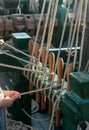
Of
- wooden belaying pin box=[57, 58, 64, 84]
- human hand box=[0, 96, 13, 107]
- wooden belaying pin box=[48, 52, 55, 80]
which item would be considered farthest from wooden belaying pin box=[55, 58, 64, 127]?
human hand box=[0, 96, 13, 107]

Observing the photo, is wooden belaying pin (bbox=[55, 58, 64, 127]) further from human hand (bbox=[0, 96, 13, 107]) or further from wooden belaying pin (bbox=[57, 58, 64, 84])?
human hand (bbox=[0, 96, 13, 107])

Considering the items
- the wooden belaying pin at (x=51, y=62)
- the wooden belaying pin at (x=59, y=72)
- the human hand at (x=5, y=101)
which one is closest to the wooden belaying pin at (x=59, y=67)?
the wooden belaying pin at (x=59, y=72)

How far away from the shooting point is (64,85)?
6.34ft

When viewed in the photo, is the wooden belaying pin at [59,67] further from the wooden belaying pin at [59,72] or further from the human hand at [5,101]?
the human hand at [5,101]

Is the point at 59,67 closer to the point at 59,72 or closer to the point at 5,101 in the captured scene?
the point at 59,72

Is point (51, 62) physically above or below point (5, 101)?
above

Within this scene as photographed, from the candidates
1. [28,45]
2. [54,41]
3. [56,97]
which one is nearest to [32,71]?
[56,97]

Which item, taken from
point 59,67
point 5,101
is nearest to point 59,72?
point 59,67

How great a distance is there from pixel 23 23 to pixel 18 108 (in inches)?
78.5

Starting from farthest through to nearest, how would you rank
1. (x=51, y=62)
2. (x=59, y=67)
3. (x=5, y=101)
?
(x=51, y=62), (x=59, y=67), (x=5, y=101)

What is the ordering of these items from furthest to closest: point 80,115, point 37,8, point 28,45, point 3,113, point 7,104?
point 37,8
point 28,45
point 3,113
point 7,104
point 80,115

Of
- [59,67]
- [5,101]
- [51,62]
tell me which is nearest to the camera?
[5,101]

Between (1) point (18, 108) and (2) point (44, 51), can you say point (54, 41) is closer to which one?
(1) point (18, 108)

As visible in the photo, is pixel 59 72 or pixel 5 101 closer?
pixel 5 101
